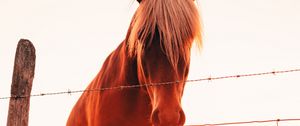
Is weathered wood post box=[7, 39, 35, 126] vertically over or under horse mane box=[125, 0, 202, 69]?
under

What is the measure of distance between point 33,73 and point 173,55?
3.43ft

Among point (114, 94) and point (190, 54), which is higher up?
point (190, 54)

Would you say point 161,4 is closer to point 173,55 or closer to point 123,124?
point 173,55

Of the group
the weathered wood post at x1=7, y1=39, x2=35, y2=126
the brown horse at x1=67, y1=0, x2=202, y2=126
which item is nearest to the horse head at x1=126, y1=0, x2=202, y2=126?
the brown horse at x1=67, y1=0, x2=202, y2=126

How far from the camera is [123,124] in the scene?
14.4 feet

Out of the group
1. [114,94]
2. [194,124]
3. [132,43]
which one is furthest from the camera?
[114,94]

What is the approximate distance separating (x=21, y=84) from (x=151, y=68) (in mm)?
970

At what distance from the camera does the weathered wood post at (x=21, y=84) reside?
3.49 meters

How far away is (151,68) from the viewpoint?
3.86m

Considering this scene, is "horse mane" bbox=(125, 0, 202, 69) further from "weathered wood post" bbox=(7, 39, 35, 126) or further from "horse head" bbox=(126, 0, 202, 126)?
"weathered wood post" bbox=(7, 39, 35, 126)

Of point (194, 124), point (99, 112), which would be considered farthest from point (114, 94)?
point (194, 124)

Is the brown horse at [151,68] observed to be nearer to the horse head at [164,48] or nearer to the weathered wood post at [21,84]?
the horse head at [164,48]

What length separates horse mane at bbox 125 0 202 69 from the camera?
3900mm

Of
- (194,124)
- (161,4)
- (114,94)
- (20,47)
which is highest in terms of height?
(161,4)
